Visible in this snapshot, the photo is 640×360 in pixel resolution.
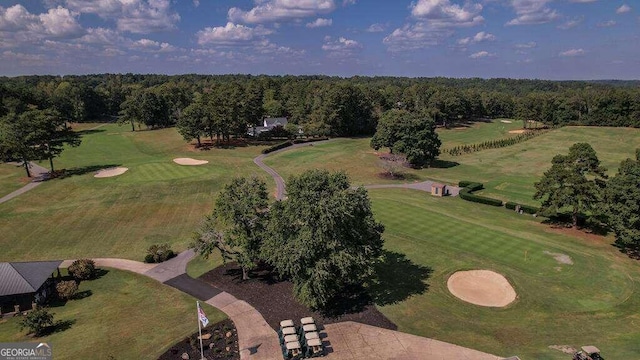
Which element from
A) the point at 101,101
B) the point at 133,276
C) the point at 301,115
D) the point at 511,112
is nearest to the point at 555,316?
the point at 133,276

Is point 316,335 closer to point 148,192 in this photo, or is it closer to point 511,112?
point 148,192

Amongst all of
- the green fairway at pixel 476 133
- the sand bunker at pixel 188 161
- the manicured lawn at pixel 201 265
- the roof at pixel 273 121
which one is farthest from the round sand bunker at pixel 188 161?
the green fairway at pixel 476 133

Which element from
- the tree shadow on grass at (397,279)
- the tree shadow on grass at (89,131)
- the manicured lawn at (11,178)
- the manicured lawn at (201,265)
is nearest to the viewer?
the tree shadow on grass at (397,279)

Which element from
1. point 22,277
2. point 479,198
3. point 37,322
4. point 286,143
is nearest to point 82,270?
point 22,277

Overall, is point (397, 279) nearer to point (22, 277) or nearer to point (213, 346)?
point (213, 346)

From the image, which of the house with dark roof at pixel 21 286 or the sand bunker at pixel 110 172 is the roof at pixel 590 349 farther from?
the sand bunker at pixel 110 172
